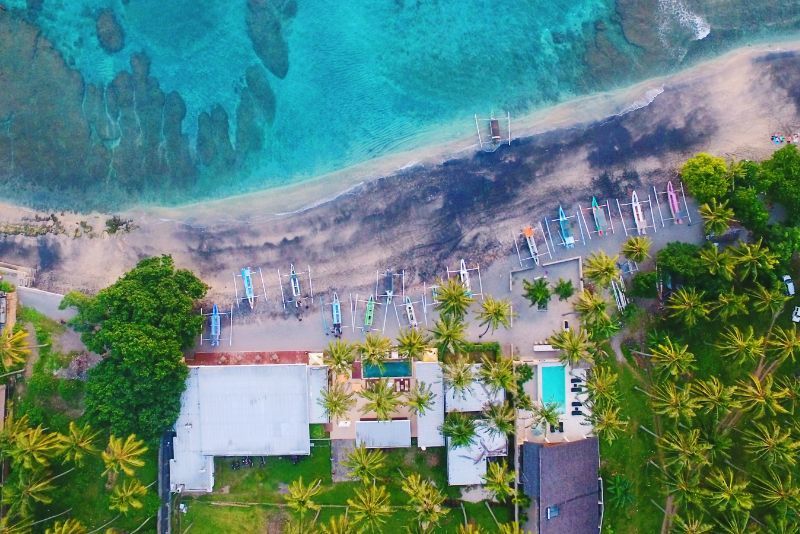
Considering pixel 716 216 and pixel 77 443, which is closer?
pixel 77 443

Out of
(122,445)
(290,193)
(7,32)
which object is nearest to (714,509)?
(290,193)

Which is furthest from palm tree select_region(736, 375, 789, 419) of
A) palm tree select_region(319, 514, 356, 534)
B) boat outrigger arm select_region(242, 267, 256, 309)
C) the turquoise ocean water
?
boat outrigger arm select_region(242, 267, 256, 309)

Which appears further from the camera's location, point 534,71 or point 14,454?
point 534,71

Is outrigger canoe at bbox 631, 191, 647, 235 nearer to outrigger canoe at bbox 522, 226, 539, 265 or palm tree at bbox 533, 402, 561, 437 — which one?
outrigger canoe at bbox 522, 226, 539, 265

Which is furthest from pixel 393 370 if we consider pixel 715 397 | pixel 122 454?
pixel 715 397

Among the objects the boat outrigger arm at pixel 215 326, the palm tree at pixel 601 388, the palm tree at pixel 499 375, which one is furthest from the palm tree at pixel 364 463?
the palm tree at pixel 601 388

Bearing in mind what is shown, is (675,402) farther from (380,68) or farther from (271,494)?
(380,68)

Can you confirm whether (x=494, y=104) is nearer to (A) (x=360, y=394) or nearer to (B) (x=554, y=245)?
(B) (x=554, y=245)
